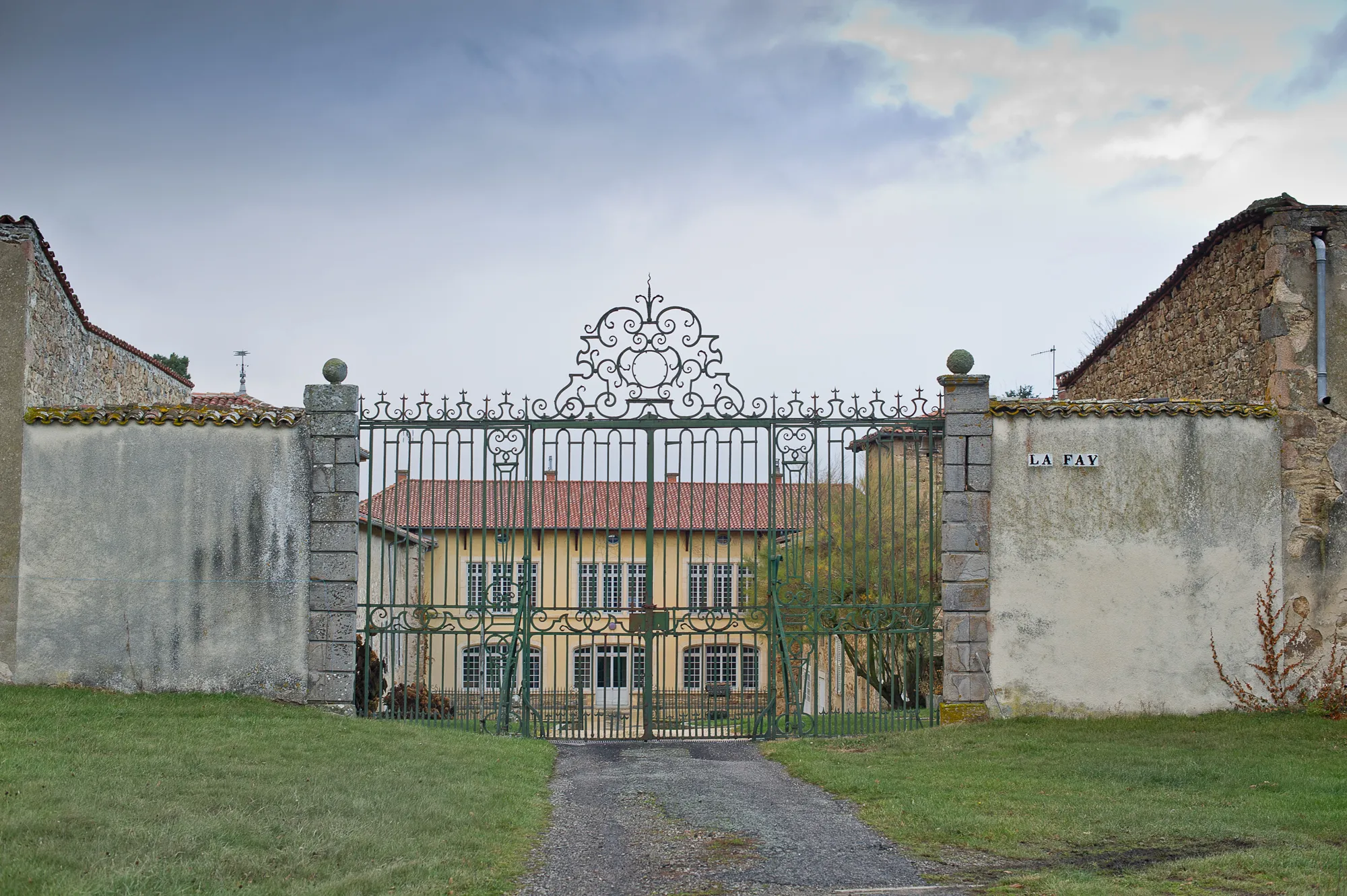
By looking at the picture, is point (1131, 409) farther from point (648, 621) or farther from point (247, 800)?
point (247, 800)

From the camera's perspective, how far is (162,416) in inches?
393

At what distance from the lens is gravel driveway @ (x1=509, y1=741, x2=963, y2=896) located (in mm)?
5301

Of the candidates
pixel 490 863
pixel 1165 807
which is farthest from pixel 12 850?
pixel 1165 807

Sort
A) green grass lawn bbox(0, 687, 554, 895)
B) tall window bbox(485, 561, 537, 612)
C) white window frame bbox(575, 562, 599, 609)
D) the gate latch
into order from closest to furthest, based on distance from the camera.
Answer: green grass lawn bbox(0, 687, 554, 895), white window frame bbox(575, 562, 599, 609), the gate latch, tall window bbox(485, 561, 537, 612)

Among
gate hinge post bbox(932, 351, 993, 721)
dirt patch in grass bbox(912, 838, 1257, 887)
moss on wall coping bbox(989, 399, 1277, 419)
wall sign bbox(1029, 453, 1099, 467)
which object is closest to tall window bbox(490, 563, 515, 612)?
gate hinge post bbox(932, 351, 993, 721)

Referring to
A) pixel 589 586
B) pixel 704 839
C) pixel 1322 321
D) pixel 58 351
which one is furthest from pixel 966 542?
pixel 58 351

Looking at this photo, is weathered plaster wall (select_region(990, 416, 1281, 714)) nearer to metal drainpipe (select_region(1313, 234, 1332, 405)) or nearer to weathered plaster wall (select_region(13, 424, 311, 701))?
metal drainpipe (select_region(1313, 234, 1332, 405))

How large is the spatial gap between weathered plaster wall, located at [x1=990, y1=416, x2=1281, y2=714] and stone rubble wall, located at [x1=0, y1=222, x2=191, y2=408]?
8350 millimetres

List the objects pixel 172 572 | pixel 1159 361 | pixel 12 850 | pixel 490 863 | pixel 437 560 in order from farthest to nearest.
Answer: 1. pixel 437 560
2. pixel 1159 361
3. pixel 172 572
4. pixel 490 863
5. pixel 12 850

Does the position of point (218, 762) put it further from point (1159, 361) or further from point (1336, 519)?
point (1159, 361)

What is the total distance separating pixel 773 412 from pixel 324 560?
4202mm

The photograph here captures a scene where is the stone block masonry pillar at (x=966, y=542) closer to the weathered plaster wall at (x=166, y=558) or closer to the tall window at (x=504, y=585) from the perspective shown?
the tall window at (x=504, y=585)

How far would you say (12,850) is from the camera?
187 inches

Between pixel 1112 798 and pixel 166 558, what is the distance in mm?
7868
